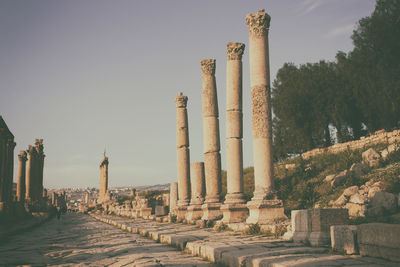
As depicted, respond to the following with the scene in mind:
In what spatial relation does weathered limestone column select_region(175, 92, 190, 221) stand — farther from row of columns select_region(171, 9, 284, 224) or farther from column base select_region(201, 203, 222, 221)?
column base select_region(201, 203, 222, 221)

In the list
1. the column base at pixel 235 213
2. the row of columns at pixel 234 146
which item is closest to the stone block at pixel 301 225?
the row of columns at pixel 234 146

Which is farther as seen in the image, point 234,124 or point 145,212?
point 145,212

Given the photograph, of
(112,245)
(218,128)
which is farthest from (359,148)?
(112,245)

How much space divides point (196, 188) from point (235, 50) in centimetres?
691

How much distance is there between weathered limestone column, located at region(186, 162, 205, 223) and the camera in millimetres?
19223

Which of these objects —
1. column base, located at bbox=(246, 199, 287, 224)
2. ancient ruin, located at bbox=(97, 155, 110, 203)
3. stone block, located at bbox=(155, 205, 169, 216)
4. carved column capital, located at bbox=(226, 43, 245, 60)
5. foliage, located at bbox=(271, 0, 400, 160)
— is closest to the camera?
column base, located at bbox=(246, 199, 287, 224)

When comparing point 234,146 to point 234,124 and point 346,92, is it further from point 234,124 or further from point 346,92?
point 346,92

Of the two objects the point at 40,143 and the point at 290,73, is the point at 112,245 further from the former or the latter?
the point at 40,143

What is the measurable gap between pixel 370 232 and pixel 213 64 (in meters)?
13.5

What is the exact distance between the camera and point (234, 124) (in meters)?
16.0

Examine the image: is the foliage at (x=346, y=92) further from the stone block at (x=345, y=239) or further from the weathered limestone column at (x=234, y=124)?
the stone block at (x=345, y=239)

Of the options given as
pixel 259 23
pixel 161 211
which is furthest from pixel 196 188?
pixel 259 23

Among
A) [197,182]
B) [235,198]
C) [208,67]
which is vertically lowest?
[235,198]

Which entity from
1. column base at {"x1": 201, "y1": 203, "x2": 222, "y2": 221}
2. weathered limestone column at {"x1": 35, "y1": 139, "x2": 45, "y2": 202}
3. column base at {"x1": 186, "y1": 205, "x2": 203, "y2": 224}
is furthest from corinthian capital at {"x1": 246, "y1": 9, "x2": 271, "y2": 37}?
weathered limestone column at {"x1": 35, "y1": 139, "x2": 45, "y2": 202}
